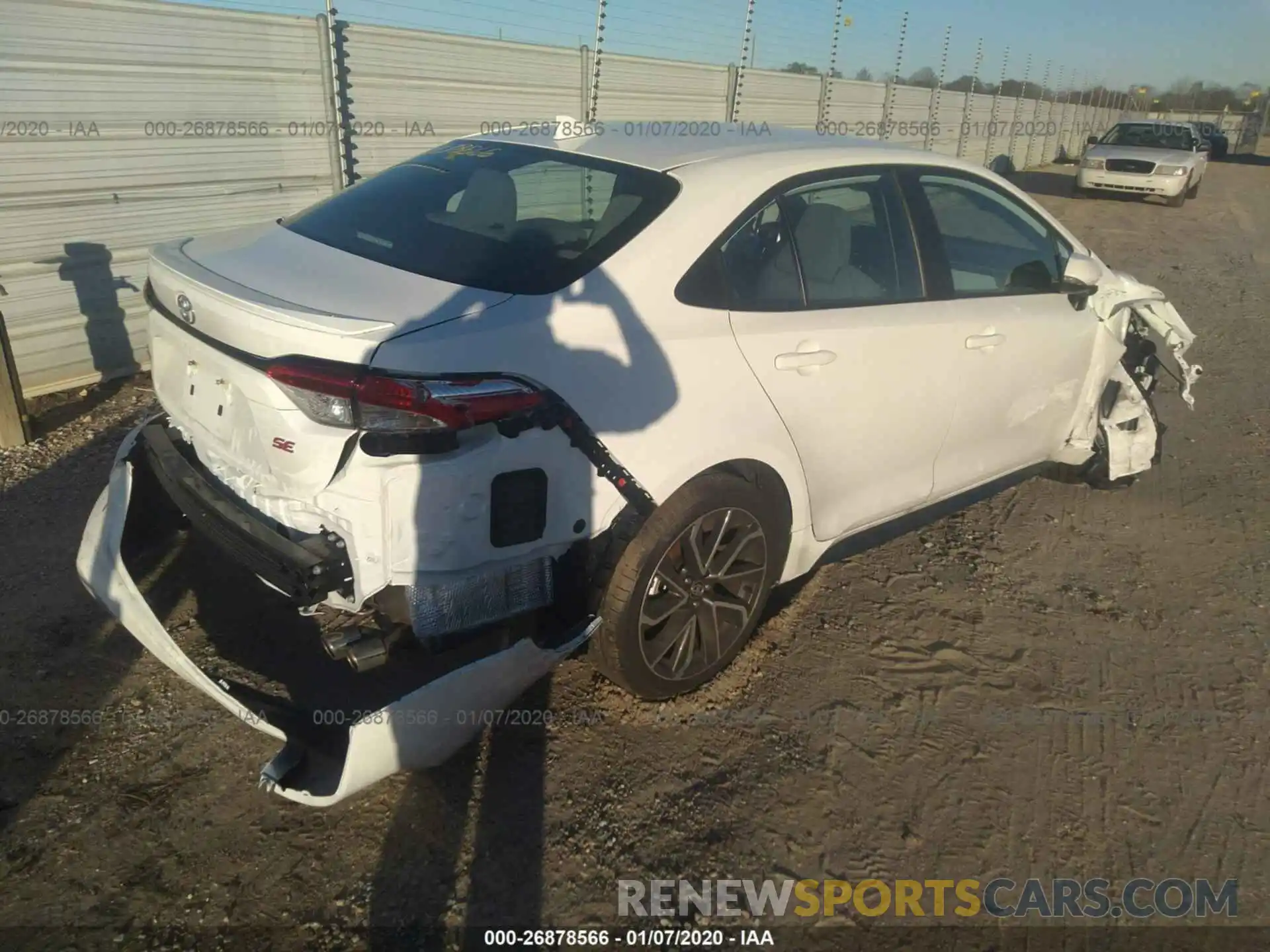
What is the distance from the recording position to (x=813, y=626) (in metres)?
3.64

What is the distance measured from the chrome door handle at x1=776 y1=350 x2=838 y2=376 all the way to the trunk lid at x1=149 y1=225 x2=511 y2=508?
98 centimetres

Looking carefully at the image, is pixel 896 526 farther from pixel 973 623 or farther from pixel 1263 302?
pixel 1263 302

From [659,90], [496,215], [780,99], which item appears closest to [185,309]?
[496,215]

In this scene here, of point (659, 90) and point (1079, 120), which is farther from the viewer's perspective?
point (1079, 120)

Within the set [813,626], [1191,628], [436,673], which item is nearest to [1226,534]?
[1191,628]

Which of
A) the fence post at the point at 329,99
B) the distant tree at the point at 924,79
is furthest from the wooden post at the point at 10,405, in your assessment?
the distant tree at the point at 924,79

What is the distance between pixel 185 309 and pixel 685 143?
6.03 ft

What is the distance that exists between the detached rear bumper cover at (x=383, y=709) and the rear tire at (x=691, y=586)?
0.55 feet

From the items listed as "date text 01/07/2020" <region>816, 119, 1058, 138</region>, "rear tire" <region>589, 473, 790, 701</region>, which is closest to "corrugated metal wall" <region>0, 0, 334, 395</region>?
"rear tire" <region>589, 473, 790, 701</region>

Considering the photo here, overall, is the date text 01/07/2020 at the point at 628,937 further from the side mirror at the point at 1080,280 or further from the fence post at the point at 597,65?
the fence post at the point at 597,65

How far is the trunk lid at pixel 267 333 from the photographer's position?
231cm

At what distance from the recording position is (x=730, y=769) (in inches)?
112

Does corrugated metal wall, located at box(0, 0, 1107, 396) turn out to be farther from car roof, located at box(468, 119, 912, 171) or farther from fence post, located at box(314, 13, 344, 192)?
car roof, located at box(468, 119, 912, 171)

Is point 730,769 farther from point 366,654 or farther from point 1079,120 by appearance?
point 1079,120
